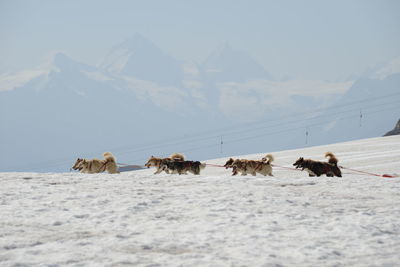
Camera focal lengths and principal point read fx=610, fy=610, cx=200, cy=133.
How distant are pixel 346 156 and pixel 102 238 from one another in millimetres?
27134

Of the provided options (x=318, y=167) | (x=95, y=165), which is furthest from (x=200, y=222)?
(x=95, y=165)

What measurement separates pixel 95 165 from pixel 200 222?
8.72 metres

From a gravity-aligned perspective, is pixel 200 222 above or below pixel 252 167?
below

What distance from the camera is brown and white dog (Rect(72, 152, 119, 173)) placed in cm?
1745

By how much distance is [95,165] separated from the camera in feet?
57.6

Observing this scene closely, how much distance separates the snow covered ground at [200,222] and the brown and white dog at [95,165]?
2.90 meters

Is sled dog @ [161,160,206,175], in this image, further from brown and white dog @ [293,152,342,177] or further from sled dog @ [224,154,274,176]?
brown and white dog @ [293,152,342,177]

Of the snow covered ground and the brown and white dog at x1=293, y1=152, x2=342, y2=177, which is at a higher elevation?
the brown and white dog at x1=293, y1=152, x2=342, y2=177

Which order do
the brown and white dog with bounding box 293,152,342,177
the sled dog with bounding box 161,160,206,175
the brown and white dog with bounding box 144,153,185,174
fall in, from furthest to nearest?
the brown and white dog with bounding box 144,153,185,174 < the sled dog with bounding box 161,160,206,175 < the brown and white dog with bounding box 293,152,342,177

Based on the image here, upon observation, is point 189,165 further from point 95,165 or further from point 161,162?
point 95,165

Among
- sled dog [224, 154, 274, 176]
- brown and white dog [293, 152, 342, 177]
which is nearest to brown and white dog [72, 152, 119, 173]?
sled dog [224, 154, 274, 176]

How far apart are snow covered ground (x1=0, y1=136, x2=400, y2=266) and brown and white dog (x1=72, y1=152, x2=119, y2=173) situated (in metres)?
2.90

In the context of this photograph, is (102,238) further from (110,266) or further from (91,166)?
(91,166)

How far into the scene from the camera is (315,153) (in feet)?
128
